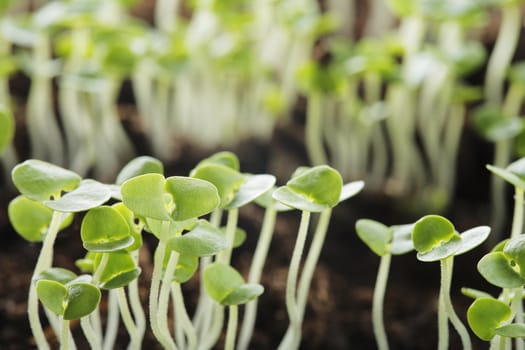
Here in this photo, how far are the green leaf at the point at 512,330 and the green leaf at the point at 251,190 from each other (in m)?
0.28

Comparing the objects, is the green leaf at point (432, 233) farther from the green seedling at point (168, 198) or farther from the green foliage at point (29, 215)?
the green foliage at point (29, 215)

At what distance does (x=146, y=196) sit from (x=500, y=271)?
0.36 m

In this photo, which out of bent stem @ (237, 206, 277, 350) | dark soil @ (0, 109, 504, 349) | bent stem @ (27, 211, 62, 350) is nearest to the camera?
bent stem @ (27, 211, 62, 350)

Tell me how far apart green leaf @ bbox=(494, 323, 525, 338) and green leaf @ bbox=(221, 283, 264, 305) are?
9.8 inches

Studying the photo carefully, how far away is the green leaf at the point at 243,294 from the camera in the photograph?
2.59ft

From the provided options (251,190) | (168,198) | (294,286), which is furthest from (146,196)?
(294,286)

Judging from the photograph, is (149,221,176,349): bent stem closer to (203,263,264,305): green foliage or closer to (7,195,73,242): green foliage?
(203,263,264,305): green foliage

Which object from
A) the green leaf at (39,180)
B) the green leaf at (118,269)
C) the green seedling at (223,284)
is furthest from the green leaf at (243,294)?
the green leaf at (39,180)

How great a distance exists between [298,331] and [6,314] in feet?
1.47

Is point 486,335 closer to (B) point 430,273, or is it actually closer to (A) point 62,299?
(A) point 62,299

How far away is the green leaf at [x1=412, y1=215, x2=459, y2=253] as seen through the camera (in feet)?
2.49

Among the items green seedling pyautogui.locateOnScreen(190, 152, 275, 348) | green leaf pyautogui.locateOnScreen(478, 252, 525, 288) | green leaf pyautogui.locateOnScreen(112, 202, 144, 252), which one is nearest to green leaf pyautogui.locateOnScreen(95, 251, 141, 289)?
green leaf pyautogui.locateOnScreen(112, 202, 144, 252)

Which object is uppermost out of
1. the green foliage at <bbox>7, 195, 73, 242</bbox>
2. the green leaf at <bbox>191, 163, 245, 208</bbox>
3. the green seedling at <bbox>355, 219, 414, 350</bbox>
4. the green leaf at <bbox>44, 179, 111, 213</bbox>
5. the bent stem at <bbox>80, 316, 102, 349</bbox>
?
the green leaf at <bbox>191, 163, 245, 208</bbox>

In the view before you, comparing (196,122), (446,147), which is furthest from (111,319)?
(446,147)
